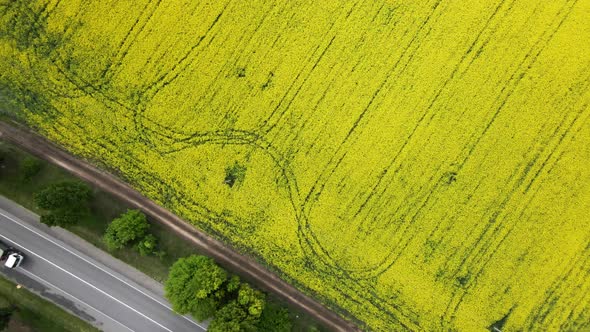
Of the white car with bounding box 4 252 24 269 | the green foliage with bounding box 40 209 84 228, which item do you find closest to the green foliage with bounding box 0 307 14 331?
the white car with bounding box 4 252 24 269

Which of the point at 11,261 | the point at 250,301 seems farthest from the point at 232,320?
the point at 11,261

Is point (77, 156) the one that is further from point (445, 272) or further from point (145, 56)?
point (445, 272)

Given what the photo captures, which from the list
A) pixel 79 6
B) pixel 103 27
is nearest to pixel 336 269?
pixel 103 27

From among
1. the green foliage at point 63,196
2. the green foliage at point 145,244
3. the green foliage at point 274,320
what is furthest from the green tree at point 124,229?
the green foliage at point 274,320

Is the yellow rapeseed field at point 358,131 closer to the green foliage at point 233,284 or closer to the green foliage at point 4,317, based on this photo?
the green foliage at point 233,284

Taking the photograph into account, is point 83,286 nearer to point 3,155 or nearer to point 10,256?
point 10,256
